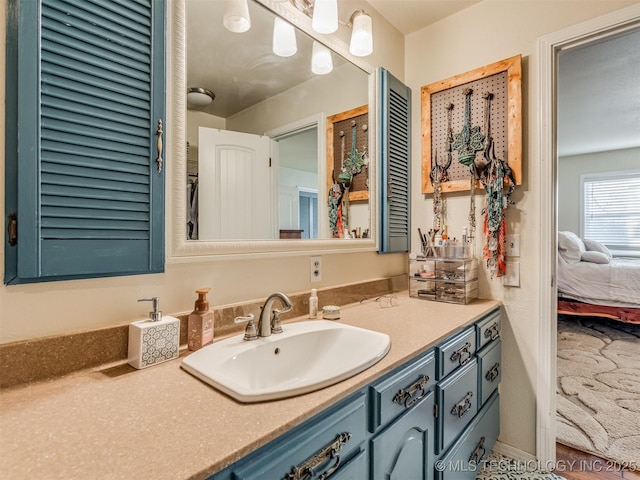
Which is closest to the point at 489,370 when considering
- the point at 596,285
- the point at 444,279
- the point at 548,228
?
the point at 444,279

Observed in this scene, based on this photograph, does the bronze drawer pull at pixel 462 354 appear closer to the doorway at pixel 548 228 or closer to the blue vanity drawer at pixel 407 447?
the blue vanity drawer at pixel 407 447

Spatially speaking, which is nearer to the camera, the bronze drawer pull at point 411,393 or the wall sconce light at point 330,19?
the bronze drawer pull at point 411,393

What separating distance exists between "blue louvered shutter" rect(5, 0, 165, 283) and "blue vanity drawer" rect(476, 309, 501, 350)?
1308mm

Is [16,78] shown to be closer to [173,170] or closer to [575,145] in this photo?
[173,170]

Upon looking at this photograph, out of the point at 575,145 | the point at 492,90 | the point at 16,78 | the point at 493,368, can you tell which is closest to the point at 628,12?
the point at 492,90

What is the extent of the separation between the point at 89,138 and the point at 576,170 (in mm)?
6887

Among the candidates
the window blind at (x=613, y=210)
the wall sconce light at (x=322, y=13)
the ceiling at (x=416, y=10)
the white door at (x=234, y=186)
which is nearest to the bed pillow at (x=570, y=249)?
the window blind at (x=613, y=210)

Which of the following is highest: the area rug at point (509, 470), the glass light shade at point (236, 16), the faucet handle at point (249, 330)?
the glass light shade at point (236, 16)

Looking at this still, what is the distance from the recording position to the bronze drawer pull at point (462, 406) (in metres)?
1.27

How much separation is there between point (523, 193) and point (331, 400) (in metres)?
1.49

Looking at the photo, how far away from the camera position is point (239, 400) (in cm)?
70

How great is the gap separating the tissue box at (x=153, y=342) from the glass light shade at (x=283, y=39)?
114 cm

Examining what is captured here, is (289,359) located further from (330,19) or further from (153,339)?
(330,19)

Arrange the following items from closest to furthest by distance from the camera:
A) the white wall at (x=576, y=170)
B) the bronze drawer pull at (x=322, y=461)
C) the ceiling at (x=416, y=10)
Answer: the bronze drawer pull at (x=322, y=461), the ceiling at (x=416, y=10), the white wall at (x=576, y=170)
